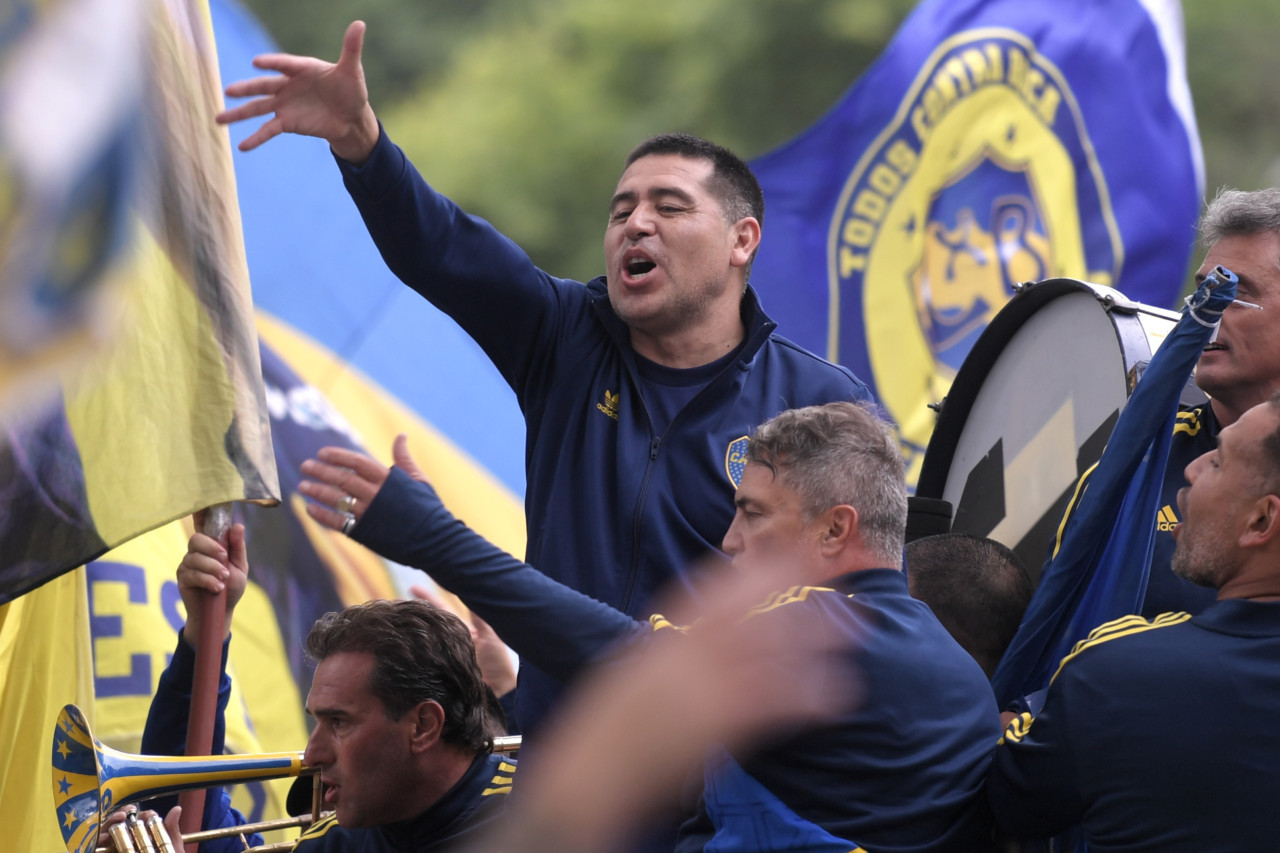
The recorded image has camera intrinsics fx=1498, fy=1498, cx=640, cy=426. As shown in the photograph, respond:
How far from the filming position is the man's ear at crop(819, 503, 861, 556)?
8.37 ft

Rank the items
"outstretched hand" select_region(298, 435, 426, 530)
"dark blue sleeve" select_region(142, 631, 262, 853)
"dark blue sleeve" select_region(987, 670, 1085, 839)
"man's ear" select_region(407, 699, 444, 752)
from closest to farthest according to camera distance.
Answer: "outstretched hand" select_region(298, 435, 426, 530), "dark blue sleeve" select_region(987, 670, 1085, 839), "man's ear" select_region(407, 699, 444, 752), "dark blue sleeve" select_region(142, 631, 262, 853)

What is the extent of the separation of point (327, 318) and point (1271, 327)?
477cm

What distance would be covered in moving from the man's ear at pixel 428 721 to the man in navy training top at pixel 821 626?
102 centimetres

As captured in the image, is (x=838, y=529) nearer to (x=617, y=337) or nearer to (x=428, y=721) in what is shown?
(x=617, y=337)

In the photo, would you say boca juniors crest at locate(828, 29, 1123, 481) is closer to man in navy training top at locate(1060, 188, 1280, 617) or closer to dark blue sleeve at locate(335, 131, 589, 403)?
man in navy training top at locate(1060, 188, 1280, 617)

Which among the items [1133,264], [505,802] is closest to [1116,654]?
[505,802]

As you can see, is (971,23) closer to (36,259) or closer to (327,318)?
(327,318)

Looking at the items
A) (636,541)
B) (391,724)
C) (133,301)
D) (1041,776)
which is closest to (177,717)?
(391,724)

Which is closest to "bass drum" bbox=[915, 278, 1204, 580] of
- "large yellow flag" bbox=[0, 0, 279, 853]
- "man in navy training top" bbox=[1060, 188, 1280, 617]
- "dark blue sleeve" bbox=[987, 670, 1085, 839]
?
"man in navy training top" bbox=[1060, 188, 1280, 617]

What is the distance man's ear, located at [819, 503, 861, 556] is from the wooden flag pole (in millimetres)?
1470

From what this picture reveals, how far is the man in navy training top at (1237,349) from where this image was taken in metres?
3.21

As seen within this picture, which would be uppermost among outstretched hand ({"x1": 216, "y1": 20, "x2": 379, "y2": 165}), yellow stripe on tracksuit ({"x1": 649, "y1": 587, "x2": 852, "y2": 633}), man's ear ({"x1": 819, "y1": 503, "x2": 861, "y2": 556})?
outstretched hand ({"x1": 216, "y1": 20, "x2": 379, "y2": 165})

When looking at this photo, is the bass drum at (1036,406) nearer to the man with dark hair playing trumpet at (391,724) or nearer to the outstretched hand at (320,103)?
the man with dark hair playing trumpet at (391,724)

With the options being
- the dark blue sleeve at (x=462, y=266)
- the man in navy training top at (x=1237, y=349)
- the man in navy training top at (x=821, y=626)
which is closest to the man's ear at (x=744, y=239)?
the dark blue sleeve at (x=462, y=266)
